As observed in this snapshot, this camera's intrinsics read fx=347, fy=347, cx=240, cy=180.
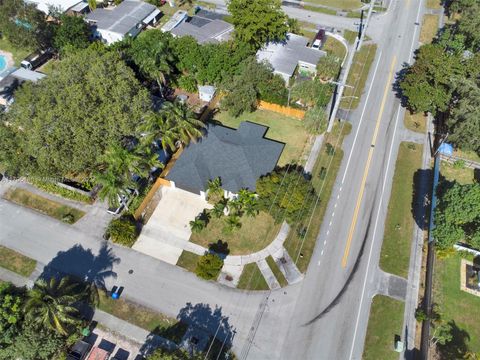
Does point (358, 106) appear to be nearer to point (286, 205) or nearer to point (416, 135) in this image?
point (416, 135)

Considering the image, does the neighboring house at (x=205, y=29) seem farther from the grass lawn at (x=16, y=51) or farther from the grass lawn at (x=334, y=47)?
the grass lawn at (x=16, y=51)

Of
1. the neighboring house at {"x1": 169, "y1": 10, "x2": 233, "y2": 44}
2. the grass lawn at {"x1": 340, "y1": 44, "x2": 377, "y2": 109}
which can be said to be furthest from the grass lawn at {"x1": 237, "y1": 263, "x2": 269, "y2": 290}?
the neighboring house at {"x1": 169, "y1": 10, "x2": 233, "y2": 44}

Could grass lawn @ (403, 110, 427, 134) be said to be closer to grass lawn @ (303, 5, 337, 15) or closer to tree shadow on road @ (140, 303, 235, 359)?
grass lawn @ (303, 5, 337, 15)

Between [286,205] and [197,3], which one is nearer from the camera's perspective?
[286,205]

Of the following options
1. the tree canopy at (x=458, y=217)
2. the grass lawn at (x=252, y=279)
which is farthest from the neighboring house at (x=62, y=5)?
the tree canopy at (x=458, y=217)

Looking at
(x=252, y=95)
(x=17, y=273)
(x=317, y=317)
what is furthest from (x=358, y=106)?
(x=17, y=273)
